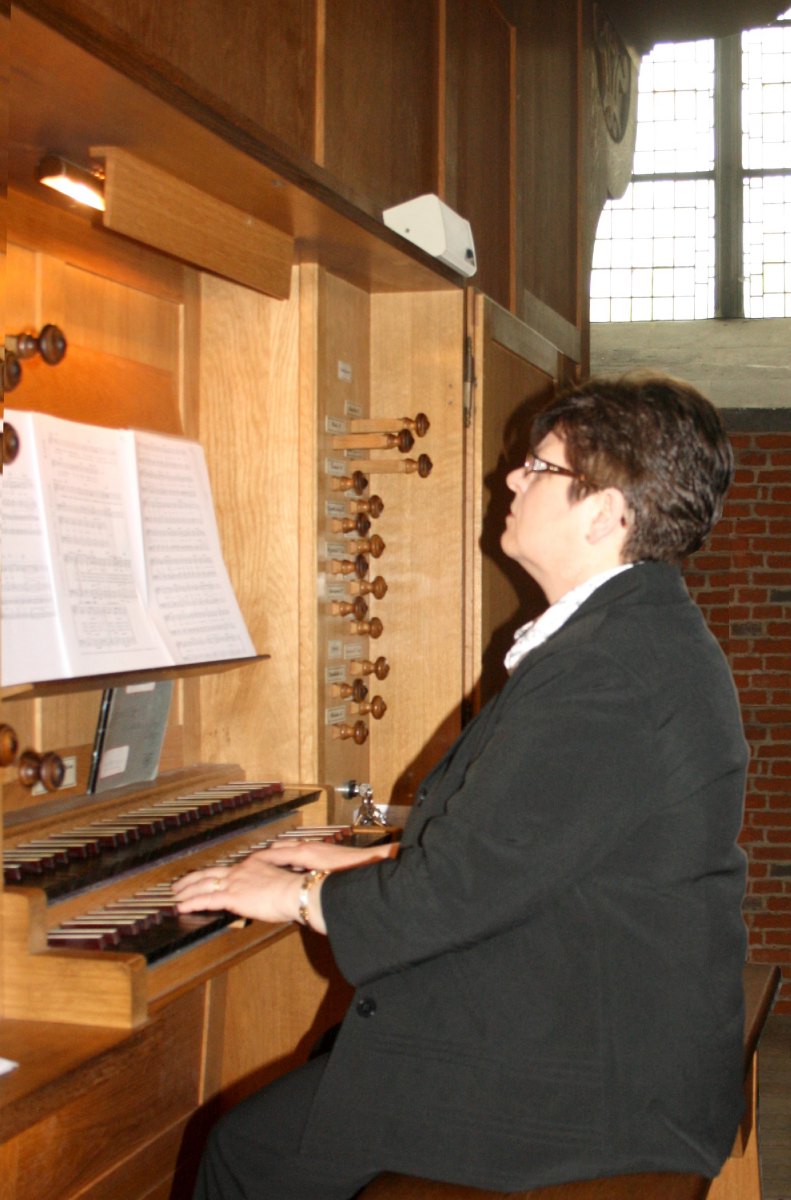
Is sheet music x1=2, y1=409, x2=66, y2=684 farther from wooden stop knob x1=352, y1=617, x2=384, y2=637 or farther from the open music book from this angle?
wooden stop knob x1=352, y1=617, x2=384, y2=637

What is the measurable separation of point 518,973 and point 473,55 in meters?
2.53

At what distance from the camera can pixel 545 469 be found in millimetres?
2045

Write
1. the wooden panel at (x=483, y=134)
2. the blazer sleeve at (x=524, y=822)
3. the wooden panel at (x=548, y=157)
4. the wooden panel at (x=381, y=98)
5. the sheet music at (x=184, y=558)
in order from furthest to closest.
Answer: the wooden panel at (x=548, y=157)
the wooden panel at (x=483, y=134)
the wooden panel at (x=381, y=98)
the sheet music at (x=184, y=558)
the blazer sleeve at (x=524, y=822)

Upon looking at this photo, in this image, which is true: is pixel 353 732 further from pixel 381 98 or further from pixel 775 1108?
pixel 775 1108

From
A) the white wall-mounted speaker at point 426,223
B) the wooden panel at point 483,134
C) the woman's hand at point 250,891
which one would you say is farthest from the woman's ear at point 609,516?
the wooden panel at point 483,134

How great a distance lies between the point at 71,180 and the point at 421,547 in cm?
139

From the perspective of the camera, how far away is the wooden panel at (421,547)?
10.6 ft

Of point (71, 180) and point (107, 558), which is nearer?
point (71, 180)

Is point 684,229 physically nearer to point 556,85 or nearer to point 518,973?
point 556,85

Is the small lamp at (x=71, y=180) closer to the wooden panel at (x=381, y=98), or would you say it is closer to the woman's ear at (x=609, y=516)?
the wooden panel at (x=381, y=98)

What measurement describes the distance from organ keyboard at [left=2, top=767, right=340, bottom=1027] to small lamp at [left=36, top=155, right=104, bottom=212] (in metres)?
0.97

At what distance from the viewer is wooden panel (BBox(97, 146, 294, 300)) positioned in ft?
7.04

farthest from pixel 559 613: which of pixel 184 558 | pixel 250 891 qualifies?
pixel 184 558

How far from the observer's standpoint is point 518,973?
5.74 feet
